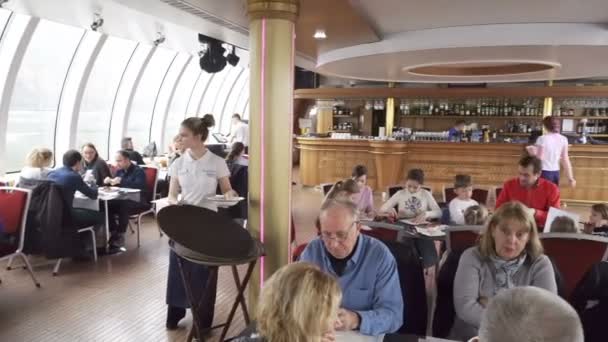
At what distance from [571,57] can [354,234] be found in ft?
21.6

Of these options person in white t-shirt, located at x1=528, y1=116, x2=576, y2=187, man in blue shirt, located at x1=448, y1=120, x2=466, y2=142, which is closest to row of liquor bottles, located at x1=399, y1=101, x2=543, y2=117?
man in blue shirt, located at x1=448, y1=120, x2=466, y2=142

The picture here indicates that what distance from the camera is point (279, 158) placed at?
3445 millimetres

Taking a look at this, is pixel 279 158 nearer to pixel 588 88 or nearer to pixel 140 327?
pixel 140 327

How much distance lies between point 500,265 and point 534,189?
228 cm

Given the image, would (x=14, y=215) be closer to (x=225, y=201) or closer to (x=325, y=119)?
(x=225, y=201)

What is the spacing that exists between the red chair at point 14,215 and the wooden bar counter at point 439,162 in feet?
22.4

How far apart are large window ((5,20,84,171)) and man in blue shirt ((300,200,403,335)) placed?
6.21 meters

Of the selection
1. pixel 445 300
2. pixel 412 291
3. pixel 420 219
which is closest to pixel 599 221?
pixel 420 219

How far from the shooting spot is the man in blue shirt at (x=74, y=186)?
470 cm

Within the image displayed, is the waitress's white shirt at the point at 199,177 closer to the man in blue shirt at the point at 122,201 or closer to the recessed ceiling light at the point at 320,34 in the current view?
the man in blue shirt at the point at 122,201

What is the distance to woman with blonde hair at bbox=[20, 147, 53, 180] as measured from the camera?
16.8 feet

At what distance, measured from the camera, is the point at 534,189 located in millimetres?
4141

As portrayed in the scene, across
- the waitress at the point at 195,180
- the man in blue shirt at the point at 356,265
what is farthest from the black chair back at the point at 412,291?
the waitress at the point at 195,180

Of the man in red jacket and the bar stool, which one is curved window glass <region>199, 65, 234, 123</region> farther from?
the bar stool
